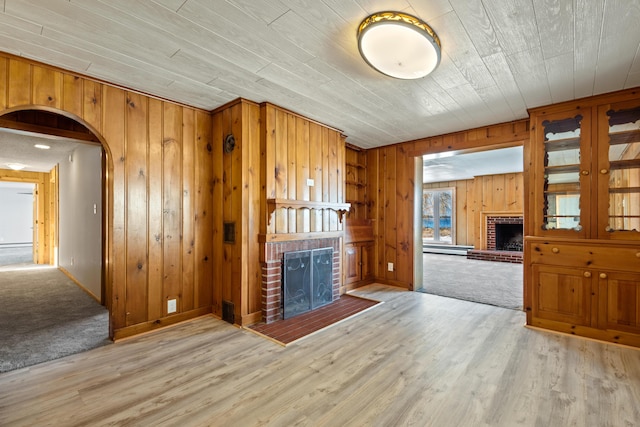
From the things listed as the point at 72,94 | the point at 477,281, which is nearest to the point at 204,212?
the point at 72,94

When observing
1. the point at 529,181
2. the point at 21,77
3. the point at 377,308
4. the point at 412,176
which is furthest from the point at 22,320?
the point at 529,181

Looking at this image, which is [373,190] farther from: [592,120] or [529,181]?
[592,120]

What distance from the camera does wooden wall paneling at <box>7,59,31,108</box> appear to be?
2065mm

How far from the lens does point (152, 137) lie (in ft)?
9.24

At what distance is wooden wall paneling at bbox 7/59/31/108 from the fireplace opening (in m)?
9.36

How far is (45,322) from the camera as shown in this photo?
9.88ft

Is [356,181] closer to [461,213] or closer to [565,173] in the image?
[565,173]

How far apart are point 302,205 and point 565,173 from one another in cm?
278

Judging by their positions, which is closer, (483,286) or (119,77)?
(119,77)

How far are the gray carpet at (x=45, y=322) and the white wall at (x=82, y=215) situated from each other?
0.32 meters

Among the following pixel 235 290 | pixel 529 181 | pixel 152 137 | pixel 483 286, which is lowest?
pixel 483 286

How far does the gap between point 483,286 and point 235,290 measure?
154 inches

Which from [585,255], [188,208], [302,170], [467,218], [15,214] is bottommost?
[585,255]

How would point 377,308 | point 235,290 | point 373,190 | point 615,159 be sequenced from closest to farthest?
point 615,159
point 235,290
point 377,308
point 373,190
